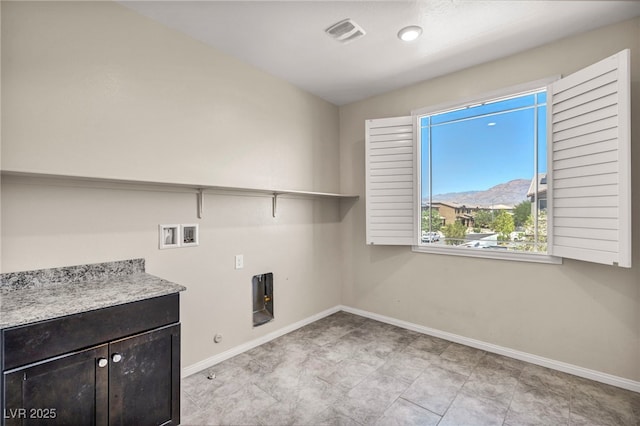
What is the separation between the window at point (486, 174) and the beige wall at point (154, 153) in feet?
4.53

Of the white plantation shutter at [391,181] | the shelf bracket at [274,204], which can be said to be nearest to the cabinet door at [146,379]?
the shelf bracket at [274,204]

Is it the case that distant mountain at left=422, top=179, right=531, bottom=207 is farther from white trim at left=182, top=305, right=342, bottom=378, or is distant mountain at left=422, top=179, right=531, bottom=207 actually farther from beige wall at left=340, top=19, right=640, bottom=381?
white trim at left=182, top=305, right=342, bottom=378

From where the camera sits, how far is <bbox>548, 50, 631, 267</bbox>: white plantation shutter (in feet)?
6.59

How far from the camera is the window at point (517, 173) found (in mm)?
2084

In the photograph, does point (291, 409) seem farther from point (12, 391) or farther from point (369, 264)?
point (369, 264)

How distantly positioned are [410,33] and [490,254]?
2.08m

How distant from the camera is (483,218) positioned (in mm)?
3006

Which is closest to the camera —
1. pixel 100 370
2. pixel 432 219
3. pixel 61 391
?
pixel 61 391

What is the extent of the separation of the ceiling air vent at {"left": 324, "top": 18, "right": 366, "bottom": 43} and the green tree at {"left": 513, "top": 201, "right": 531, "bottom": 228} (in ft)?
6.71

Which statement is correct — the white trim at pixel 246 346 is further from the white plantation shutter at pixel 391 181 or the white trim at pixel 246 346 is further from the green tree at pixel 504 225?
the green tree at pixel 504 225

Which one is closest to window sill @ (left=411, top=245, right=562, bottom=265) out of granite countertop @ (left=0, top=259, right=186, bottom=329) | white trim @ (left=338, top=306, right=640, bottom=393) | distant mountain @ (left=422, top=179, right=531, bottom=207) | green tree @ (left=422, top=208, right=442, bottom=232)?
green tree @ (left=422, top=208, right=442, bottom=232)

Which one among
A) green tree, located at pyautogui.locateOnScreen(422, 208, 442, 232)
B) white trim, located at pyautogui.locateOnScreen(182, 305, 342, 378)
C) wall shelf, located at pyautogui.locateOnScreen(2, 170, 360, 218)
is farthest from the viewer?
green tree, located at pyautogui.locateOnScreen(422, 208, 442, 232)

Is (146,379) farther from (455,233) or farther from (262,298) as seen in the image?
(455,233)

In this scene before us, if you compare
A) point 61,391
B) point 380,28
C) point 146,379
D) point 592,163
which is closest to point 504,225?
point 592,163
